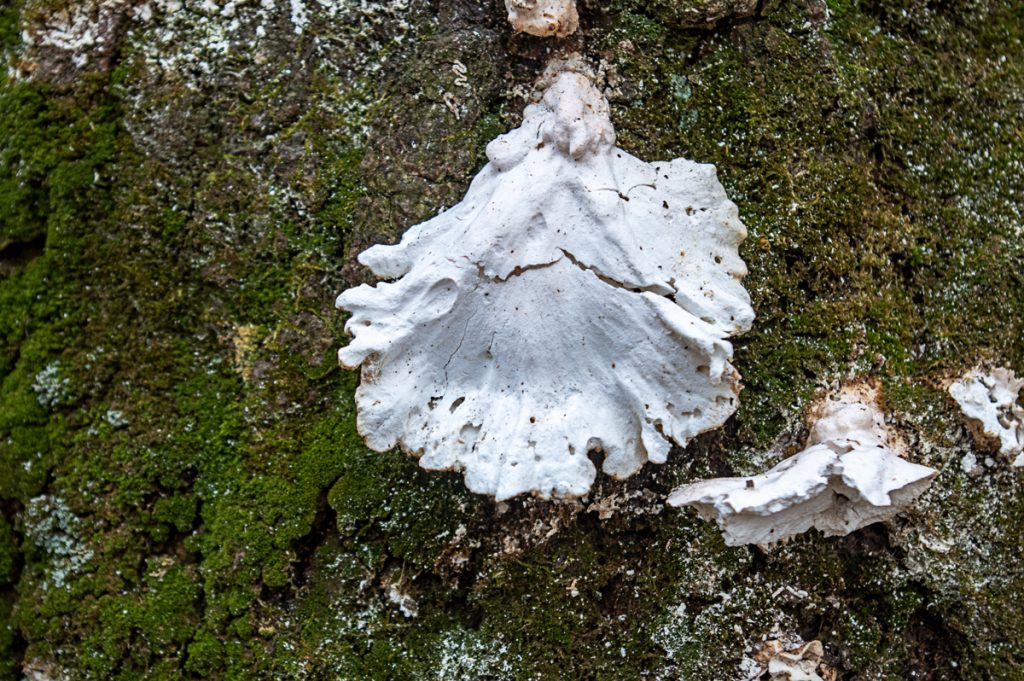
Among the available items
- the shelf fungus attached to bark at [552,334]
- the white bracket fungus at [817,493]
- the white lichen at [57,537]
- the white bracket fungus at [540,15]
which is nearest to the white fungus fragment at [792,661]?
the white bracket fungus at [817,493]

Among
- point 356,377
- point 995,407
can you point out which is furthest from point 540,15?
point 995,407

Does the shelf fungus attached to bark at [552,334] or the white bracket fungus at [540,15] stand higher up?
the white bracket fungus at [540,15]

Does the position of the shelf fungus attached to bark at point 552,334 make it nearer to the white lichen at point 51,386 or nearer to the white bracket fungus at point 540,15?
the white bracket fungus at point 540,15

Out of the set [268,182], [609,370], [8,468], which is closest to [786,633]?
[609,370]

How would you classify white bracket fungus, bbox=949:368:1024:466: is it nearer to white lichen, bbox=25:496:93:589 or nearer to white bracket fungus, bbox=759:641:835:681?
white bracket fungus, bbox=759:641:835:681

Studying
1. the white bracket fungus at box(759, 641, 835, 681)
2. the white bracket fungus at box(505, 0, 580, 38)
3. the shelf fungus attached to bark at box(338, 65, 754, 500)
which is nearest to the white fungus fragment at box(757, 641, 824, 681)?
the white bracket fungus at box(759, 641, 835, 681)

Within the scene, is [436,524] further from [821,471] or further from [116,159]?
[116,159]

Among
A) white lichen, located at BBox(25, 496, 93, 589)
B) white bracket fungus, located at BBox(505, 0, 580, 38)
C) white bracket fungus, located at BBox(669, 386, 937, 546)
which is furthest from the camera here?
white lichen, located at BBox(25, 496, 93, 589)
